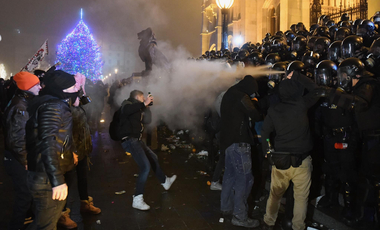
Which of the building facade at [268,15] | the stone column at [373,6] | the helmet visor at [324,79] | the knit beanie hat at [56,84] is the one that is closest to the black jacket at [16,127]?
the knit beanie hat at [56,84]

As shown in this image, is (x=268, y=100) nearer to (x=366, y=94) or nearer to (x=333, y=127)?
(x=333, y=127)

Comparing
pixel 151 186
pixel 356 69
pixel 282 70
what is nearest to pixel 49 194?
pixel 151 186

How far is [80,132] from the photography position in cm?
414

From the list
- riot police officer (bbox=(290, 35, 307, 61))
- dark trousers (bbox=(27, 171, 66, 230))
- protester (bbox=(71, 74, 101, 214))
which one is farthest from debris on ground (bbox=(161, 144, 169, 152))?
dark trousers (bbox=(27, 171, 66, 230))

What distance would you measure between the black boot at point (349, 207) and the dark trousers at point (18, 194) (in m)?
3.97

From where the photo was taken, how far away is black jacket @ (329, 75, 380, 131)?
329 cm

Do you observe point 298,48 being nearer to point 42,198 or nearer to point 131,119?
point 131,119

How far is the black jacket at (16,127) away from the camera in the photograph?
340cm

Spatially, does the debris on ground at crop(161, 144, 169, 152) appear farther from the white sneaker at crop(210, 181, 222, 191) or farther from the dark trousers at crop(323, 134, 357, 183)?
the dark trousers at crop(323, 134, 357, 183)

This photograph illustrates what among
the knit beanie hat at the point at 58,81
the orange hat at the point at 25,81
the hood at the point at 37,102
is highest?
the orange hat at the point at 25,81

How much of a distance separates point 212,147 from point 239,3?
2695 centimetres

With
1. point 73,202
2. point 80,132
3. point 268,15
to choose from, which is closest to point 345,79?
point 80,132

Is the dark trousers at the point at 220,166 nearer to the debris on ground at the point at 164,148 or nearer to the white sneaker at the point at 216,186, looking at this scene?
the white sneaker at the point at 216,186

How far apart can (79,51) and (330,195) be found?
28515mm
